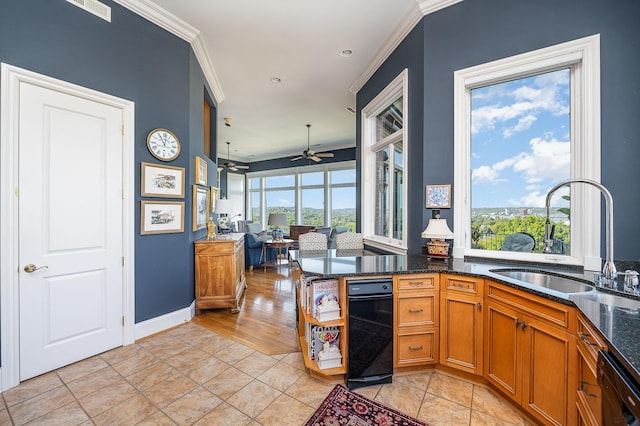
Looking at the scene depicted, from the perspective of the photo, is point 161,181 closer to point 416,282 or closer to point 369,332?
point 369,332

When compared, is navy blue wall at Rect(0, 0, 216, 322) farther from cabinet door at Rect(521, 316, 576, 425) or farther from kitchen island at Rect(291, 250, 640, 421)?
cabinet door at Rect(521, 316, 576, 425)

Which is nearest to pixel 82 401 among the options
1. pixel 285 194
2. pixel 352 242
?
pixel 352 242

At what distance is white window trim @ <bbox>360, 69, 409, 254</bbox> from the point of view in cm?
310

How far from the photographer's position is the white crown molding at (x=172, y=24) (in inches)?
108

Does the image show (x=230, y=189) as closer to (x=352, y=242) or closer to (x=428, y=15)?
(x=352, y=242)

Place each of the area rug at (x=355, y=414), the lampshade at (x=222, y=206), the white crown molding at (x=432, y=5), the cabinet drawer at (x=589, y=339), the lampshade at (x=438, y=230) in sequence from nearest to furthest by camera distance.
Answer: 1. the cabinet drawer at (x=589, y=339)
2. the area rug at (x=355, y=414)
3. the lampshade at (x=438, y=230)
4. the white crown molding at (x=432, y=5)
5. the lampshade at (x=222, y=206)

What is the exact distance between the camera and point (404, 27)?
9.96 feet

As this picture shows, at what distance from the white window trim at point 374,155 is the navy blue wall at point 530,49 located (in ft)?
0.44

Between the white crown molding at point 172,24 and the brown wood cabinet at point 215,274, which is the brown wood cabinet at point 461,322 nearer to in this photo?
the brown wood cabinet at point 215,274

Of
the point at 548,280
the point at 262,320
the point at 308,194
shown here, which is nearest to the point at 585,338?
the point at 548,280

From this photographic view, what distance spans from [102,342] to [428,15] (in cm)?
459

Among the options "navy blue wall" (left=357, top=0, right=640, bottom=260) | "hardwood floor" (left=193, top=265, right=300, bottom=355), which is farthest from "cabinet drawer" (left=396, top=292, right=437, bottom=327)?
"hardwood floor" (left=193, top=265, right=300, bottom=355)

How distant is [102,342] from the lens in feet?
8.39

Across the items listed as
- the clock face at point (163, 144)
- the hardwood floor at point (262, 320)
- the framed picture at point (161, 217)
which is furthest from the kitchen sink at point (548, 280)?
the clock face at point (163, 144)
